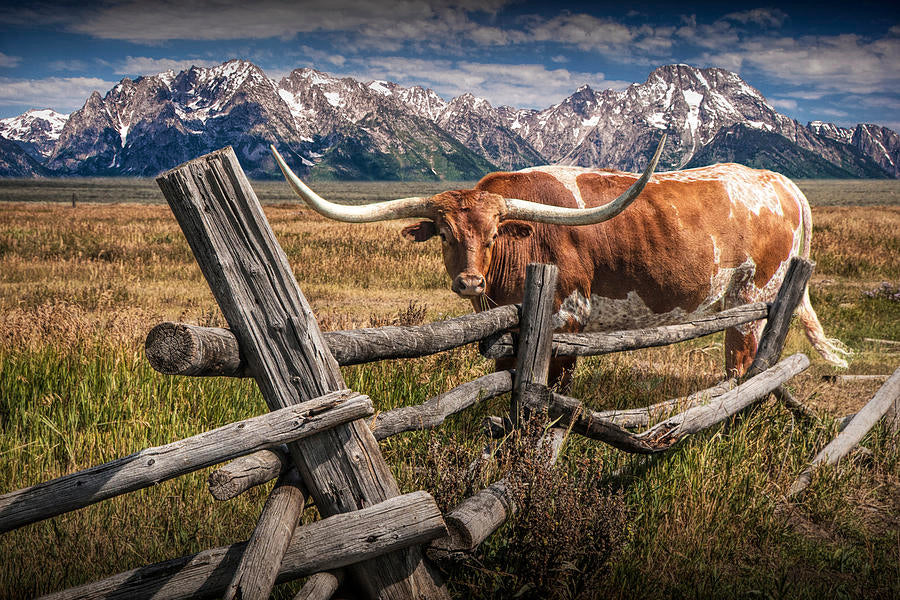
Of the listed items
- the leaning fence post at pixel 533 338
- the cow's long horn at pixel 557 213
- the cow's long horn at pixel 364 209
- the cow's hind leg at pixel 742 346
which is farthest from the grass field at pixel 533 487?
the cow's long horn at pixel 557 213

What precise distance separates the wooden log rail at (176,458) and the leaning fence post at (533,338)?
131cm

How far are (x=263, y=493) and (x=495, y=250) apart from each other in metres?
2.65

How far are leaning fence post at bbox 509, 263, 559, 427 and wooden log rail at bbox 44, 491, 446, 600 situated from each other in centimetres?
116

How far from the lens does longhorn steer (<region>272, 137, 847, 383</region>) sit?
4.70 m

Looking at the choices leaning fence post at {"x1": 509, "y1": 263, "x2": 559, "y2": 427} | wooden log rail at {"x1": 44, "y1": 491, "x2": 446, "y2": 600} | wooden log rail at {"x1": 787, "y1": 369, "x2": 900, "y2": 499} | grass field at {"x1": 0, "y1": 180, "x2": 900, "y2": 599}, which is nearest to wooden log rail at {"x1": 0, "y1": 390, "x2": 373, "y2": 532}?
wooden log rail at {"x1": 44, "y1": 491, "x2": 446, "y2": 600}

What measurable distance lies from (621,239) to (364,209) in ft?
7.25

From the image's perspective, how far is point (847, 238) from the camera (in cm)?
1997

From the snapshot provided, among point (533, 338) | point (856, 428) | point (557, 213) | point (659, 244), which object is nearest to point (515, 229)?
point (557, 213)

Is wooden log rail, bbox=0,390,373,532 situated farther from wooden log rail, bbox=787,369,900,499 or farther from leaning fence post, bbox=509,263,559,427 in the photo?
wooden log rail, bbox=787,369,900,499

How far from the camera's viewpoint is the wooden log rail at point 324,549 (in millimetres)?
2146

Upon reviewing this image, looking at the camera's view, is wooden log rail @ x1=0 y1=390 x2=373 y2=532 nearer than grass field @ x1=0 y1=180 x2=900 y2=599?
Yes

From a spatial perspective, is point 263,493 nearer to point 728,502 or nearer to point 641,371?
point 728,502

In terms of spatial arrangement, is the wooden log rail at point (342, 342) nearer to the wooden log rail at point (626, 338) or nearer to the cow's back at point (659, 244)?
the wooden log rail at point (626, 338)

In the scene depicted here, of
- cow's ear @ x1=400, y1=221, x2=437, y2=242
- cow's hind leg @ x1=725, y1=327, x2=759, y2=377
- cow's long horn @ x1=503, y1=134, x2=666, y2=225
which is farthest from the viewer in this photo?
cow's hind leg @ x1=725, y1=327, x2=759, y2=377
